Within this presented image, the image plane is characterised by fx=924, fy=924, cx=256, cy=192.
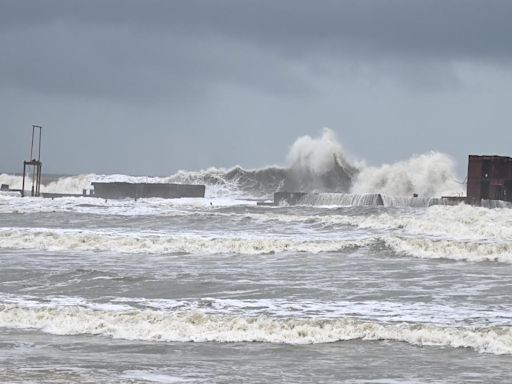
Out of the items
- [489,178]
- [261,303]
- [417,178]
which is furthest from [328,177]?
[261,303]

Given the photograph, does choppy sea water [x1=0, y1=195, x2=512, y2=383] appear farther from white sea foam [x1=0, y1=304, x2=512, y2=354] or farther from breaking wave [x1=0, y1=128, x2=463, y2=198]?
breaking wave [x1=0, y1=128, x2=463, y2=198]

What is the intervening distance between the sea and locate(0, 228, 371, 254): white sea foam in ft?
0.17

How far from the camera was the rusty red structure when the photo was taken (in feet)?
116

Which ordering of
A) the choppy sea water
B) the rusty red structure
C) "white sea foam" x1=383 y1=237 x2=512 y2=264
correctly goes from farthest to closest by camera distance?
the rusty red structure, "white sea foam" x1=383 y1=237 x2=512 y2=264, the choppy sea water

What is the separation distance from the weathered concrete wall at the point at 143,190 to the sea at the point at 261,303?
19.5 meters

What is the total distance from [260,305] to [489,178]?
24838 millimetres

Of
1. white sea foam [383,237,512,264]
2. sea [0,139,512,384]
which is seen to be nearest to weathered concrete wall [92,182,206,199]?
sea [0,139,512,384]

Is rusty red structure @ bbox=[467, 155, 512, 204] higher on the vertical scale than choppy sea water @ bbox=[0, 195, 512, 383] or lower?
higher

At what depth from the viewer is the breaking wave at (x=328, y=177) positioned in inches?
1870

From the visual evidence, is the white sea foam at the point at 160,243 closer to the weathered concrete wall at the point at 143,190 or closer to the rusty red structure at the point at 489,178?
the rusty red structure at the point at 489,178

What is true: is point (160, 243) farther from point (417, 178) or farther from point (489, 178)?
point (417, 178)

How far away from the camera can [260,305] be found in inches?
502

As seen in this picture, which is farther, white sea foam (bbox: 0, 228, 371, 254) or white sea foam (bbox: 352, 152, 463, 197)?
white sea foam (bbox: 352, 152, 463, 197)

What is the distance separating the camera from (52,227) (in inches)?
1072
